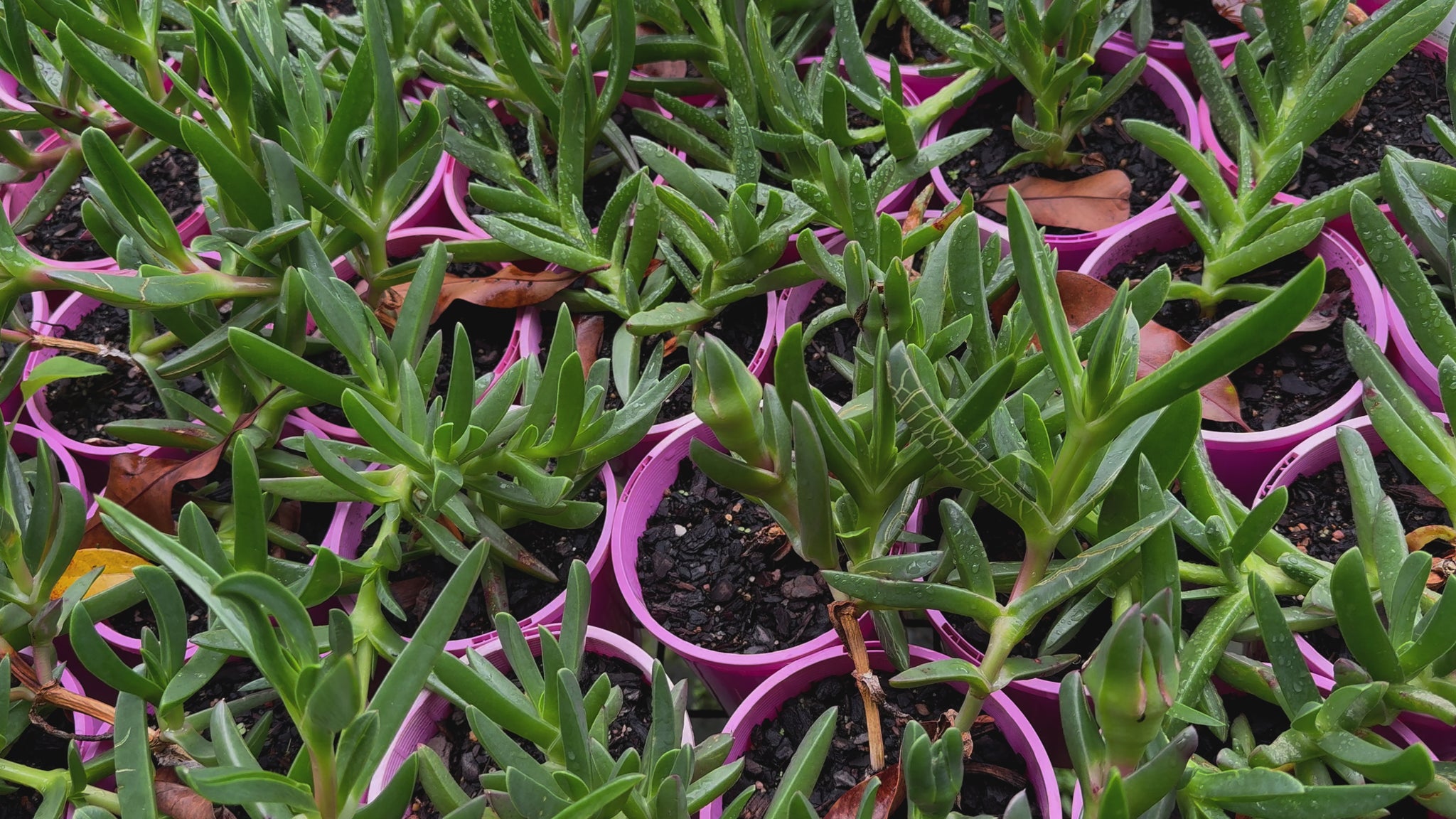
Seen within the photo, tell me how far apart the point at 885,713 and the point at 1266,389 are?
0.56 m

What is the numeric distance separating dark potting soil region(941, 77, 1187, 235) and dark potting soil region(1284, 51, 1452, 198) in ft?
0.54

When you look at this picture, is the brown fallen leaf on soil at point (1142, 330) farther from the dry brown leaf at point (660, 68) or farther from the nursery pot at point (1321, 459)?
the dry brown leaf at point (660, 68)

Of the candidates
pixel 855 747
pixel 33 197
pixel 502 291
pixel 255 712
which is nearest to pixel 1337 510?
pixel 855 747

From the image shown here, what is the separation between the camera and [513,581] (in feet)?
3.58

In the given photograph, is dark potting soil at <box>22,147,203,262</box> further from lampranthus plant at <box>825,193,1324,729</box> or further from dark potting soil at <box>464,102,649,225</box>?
lampranthus plant at <box>825,193,1324,729</box>

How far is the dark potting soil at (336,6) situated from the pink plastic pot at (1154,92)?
98cm

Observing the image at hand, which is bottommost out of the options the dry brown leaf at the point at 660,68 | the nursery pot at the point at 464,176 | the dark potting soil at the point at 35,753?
the dark potting soil at the point at 35,753

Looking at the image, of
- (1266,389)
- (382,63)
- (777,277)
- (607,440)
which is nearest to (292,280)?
(382,63)

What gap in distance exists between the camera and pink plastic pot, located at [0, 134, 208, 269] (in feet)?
4.59

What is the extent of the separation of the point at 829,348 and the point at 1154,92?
0.61 meters

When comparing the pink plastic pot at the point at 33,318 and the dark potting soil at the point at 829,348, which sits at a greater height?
the dark potting soil at the point at 829,348

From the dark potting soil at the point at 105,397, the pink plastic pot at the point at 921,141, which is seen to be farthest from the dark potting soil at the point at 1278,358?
the dark potting soil at the point at 105,397

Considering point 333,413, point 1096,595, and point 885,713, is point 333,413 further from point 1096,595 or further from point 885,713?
point 1096,595

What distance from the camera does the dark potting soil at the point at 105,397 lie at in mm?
1290
